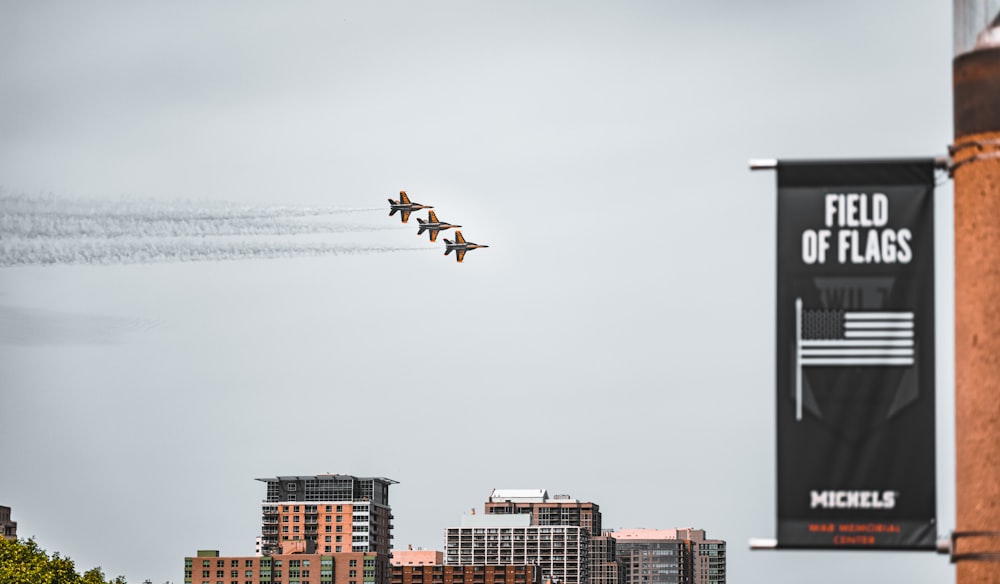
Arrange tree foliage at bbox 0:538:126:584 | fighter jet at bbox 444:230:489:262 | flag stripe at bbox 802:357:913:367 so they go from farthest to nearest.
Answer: fighter jet at bbox 444:230:489:262 → tree foliage at bbox 0:538:126:584 → flag stripe at bbox 802:357:913:367

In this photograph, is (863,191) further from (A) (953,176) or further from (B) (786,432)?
(B) (786,432)

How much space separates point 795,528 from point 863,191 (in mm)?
2635

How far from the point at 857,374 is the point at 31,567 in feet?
365

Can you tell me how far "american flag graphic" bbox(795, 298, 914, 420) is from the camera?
14.9 metres

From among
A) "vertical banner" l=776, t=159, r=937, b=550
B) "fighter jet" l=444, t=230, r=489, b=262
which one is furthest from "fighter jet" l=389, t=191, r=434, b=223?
"vertical banner" l=776, t=159, r=937, b=550

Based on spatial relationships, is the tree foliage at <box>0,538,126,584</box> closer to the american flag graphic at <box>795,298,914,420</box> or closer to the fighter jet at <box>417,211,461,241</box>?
the fighter jet at <box>417,211,461,241</box>

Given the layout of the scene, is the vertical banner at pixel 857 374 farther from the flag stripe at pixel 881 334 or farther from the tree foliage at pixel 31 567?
the tree foliage at pixel 31 567

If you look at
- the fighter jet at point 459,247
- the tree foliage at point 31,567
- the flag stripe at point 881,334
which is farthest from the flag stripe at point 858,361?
the fighter jet at point 459,247

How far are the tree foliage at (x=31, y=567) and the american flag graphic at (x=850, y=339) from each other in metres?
107

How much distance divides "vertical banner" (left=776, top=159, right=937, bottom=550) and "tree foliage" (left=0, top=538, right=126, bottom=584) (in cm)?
10684

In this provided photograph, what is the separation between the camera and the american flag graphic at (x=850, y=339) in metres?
14.9

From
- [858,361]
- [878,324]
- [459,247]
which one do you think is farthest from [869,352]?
[459,247]

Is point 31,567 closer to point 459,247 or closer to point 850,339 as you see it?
point 459,247

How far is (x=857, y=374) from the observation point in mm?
14898
